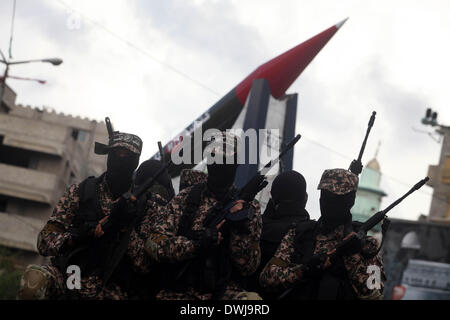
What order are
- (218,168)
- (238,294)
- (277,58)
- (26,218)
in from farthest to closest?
(26,218), (277,58), (218,168), (238,294)

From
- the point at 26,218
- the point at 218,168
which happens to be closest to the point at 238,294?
the point at 218,168

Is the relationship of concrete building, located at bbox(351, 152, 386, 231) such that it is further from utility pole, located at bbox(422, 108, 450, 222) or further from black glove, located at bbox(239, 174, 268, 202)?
black glove, located at bbox(239, 174, 268, 202)

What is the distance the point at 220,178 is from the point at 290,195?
1.37m

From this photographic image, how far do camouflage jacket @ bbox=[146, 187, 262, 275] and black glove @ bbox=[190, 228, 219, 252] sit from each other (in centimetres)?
6

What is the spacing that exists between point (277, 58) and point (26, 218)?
40.7 metres

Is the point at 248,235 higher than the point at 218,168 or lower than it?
lower

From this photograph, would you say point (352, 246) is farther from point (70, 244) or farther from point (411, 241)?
point (411, 241)

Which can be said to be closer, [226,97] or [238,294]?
[238,294]

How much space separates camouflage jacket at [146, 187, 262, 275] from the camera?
216 inches

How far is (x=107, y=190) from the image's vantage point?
630 cm

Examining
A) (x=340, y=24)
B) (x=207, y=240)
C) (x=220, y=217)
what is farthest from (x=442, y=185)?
(x=207, y=240)

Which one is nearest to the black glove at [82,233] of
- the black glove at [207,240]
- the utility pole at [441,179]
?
the black glove at [207,240]

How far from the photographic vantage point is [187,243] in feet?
17.9

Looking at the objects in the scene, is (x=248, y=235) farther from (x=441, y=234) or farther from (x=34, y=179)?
(x=34, y=179)
